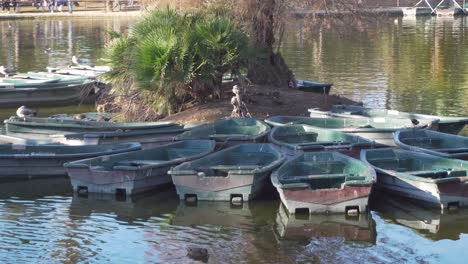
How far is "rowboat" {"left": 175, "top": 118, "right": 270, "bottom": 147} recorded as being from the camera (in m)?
16.7

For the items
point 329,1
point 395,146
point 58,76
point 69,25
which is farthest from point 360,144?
point 69,25

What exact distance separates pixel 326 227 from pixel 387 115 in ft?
21.7

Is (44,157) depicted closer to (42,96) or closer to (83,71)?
(42,96)

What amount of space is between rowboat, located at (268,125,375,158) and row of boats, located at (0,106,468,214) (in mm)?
19

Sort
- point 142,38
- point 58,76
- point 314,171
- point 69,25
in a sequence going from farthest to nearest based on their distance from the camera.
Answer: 1. point 69,25
2. point 58,76
3. point 142,38
4. point 314,171

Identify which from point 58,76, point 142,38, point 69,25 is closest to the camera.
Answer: point 142,38

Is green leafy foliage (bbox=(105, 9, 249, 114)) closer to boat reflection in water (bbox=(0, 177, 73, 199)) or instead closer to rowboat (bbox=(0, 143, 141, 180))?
rowboat (bbox=(0, 143, 141, 180))

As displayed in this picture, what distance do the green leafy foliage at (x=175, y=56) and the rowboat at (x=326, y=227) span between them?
246 inches

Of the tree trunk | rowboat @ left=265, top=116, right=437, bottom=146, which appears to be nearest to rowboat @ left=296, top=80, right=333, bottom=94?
the tree trunk

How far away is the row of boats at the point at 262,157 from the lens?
13906 mm

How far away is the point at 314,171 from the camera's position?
14914mm

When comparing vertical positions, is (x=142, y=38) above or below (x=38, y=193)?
above

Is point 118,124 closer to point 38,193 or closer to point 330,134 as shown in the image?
point 38,193

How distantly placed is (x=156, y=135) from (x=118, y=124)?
117cm
